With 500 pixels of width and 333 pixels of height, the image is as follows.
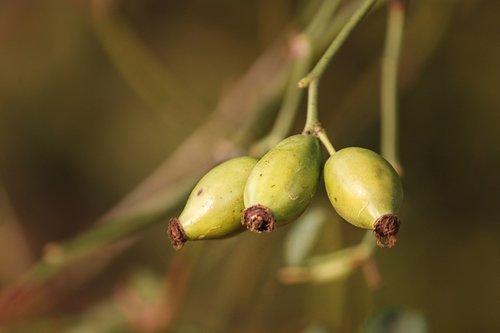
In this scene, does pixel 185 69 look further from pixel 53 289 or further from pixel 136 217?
pixel 136 217

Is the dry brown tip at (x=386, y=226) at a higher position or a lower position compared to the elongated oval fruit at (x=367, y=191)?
lower

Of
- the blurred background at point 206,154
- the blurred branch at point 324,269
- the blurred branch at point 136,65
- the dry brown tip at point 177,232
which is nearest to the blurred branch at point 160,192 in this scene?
the blurred background at point 206,154

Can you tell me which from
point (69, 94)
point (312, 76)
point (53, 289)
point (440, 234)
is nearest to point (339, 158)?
point (312, 76)

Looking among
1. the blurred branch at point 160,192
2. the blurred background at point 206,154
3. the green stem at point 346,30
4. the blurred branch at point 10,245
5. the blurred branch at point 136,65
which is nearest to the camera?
the green stem at point 346,30

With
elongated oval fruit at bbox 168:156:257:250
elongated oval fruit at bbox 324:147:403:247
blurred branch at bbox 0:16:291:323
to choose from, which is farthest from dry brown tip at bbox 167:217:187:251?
blurred branch at bbox 0:16:291:323

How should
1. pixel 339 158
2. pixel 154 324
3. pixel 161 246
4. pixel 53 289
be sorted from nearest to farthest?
pixel 339 158, pixel 154 324, pixel 53 289, pixel 161 246

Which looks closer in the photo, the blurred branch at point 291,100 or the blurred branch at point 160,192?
the blurred branch at point 291,100

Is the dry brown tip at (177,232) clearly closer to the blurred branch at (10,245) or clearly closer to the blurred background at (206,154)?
the blurred background at (206,154)
